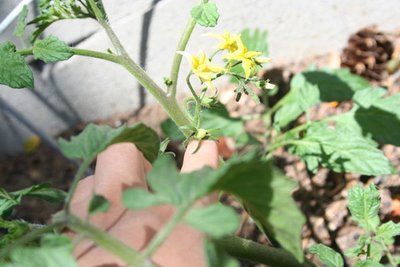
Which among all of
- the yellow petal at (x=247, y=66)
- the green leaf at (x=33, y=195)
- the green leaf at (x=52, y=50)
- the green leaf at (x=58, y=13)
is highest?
the green leaf at (x=58, y=13)

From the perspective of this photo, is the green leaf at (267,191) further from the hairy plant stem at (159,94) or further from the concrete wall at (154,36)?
the concrete wall at (154,36)

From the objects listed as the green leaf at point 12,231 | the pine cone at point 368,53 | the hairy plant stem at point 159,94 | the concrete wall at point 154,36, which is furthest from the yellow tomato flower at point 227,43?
the pine cone at point 368,53

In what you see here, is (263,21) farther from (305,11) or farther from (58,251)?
(58,251)

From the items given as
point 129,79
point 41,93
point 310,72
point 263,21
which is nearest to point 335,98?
point 310,72

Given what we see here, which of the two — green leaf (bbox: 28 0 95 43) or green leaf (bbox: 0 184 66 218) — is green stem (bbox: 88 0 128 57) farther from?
green leaf (bbox: 0 184 66 218)

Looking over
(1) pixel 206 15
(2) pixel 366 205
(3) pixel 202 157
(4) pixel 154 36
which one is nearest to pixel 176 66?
(1) pixel 206 15

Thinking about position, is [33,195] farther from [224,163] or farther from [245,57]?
[245,57]
